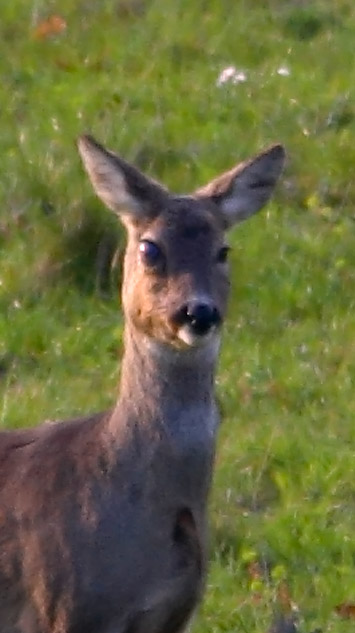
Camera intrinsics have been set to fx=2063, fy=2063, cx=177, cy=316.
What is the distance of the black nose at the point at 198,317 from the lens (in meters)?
5.86

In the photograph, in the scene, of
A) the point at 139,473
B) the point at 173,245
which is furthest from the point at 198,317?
the point at 139,473

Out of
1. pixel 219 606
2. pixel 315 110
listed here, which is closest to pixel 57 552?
pixel 219 606

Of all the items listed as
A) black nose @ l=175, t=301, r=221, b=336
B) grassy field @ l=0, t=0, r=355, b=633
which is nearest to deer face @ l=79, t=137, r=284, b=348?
black nose @ l=175, t=301, r=221, b=336

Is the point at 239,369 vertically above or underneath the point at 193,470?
underneath

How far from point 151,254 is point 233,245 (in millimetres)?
3422

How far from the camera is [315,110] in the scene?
11.0 meters

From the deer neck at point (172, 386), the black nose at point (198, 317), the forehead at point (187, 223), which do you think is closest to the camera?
the black nose at point (198, 317)

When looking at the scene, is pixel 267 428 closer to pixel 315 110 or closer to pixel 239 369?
pixel 239 369

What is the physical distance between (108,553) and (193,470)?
38cm

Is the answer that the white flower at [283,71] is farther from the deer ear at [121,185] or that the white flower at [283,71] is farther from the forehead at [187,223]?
the forehead at [187,223]

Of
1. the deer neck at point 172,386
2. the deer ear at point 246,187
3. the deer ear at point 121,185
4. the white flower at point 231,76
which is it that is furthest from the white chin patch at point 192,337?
the white flower at point 231,76

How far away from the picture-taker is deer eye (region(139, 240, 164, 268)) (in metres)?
6.19

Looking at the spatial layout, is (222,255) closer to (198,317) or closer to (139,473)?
(198,317)

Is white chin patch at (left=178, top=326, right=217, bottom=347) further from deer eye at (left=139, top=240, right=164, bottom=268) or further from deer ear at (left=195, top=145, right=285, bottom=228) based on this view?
deer ear at (left=195, top=145, right=285, bottom=228)
